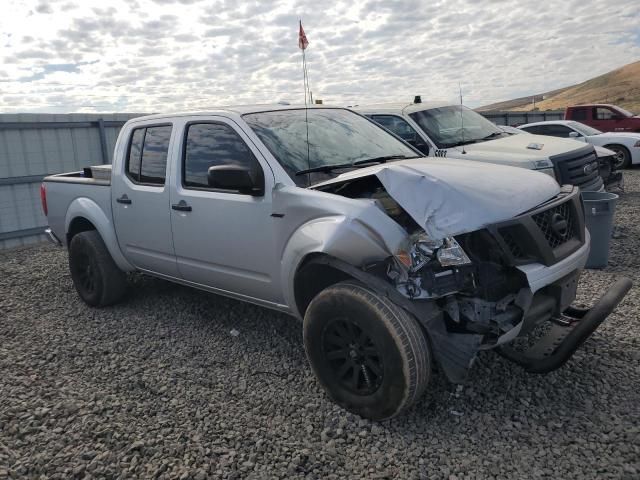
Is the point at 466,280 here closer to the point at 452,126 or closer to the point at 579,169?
the point at 579,169

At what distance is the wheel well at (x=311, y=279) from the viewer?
3.53 metres

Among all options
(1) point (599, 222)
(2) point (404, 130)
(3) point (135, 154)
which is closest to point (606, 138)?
(2) point (404, 130)

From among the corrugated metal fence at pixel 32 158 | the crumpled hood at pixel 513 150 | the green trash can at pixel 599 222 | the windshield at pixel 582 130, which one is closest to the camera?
the green trash can at pixel 599 222

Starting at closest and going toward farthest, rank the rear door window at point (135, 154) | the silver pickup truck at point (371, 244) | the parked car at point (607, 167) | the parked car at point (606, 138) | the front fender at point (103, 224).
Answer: the silver pickup truck at point (371, 244) < the rear door window at point (135, 154) < the front fender at point (103, 224) < the parked car at point (607, 167) < the parked car at point (606, 138)

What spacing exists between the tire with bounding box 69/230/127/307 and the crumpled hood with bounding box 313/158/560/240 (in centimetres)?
285

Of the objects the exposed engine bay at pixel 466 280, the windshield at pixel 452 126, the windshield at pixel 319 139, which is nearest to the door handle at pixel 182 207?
the windshield at pixel 319 139

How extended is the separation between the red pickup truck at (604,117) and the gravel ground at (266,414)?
47.7ft

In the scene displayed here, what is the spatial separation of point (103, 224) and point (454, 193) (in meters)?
3.61

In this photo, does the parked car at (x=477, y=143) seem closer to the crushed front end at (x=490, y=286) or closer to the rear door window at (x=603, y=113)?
the crushed front end at (x=490, y=286)

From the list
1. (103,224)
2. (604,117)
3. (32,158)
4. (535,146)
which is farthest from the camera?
(604,117)

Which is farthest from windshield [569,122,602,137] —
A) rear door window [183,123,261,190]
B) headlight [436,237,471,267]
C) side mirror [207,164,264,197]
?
headlight [436,237,471,267]

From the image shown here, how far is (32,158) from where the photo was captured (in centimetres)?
1001

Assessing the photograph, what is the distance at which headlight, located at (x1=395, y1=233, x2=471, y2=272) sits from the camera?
9.77 feet

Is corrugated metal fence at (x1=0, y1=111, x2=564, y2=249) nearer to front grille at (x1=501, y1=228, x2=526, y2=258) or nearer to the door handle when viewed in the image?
the door handle
